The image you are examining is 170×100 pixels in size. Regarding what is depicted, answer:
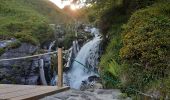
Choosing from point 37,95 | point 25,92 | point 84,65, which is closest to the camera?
point 37,95

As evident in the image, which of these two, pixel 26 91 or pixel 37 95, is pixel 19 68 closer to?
pixel 26 91

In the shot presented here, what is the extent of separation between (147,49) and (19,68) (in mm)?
9493

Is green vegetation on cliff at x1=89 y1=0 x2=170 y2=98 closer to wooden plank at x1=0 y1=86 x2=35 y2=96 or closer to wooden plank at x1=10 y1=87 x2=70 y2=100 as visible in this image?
wooden plank at x1=10 y1=87 x2=70 y2=100

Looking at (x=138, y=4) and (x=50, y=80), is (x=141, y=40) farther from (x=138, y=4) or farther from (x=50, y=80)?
(x=50, y=80)

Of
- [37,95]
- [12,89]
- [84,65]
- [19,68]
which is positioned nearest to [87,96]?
[37,95]

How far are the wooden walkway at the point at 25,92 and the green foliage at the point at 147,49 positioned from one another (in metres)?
1.93

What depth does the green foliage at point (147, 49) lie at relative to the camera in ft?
29.4

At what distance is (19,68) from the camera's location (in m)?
17.4

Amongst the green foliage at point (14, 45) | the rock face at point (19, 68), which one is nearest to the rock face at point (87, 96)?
the rock face at point (19, 68)

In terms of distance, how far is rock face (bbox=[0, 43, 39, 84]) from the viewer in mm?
17006

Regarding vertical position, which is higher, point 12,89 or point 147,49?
point 147,49

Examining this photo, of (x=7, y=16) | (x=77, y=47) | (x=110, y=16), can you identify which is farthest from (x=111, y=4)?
(x=7, y=16)

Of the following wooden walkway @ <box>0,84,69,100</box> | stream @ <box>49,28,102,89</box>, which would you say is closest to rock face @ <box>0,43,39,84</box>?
stream @ <box>49,28,102,89</box>

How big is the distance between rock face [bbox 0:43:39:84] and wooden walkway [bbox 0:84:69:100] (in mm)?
7608
